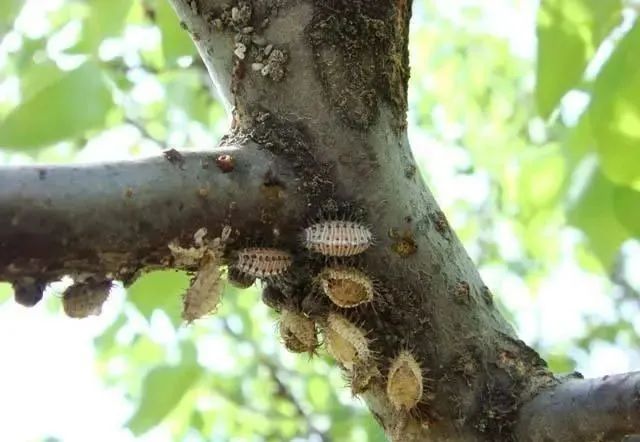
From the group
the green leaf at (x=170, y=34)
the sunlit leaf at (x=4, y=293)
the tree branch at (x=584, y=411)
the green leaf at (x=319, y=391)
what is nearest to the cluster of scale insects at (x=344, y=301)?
the tree branch at (x=584, y=411)

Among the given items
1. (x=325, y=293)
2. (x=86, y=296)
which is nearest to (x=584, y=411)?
(x=325, y=293)

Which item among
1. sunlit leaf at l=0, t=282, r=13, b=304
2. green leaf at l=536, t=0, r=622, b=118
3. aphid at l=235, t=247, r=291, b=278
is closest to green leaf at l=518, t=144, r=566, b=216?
green leaf at l=536, t=0, r=622, b=118

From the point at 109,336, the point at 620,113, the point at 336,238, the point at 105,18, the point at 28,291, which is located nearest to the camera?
the point at 28,291

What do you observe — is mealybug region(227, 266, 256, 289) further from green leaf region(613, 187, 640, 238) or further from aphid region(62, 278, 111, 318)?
green leaf region(613, 187, 640, 238)

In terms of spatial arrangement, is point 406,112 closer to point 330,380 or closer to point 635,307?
point 330,380

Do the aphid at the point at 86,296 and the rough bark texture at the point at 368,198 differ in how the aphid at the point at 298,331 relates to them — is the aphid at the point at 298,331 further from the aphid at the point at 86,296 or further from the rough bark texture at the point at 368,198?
the aphid at the point at 86,296

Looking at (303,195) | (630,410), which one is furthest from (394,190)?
(630,410)

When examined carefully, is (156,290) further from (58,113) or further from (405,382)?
(405,382)
